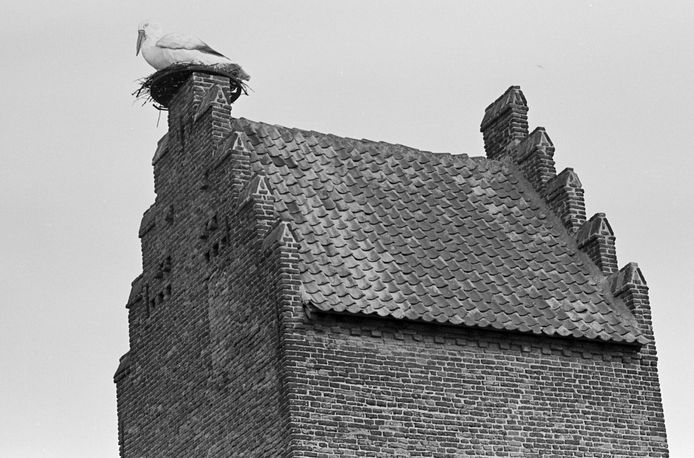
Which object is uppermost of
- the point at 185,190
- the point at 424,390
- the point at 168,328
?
the point at 185,190

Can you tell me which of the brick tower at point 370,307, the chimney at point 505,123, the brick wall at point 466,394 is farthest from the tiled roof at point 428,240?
the chimney at point 505,123

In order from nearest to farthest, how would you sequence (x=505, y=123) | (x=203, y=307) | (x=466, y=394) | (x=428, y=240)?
(x=466, y=394), (x=203, y=307), (x=428, y=240), (x=505, y=123)

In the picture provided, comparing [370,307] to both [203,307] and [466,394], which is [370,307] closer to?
[466,394]

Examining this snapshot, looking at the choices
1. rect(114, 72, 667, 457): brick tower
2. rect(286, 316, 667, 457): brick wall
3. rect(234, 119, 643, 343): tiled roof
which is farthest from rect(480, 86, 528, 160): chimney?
rect(286, 316, 667, 457): brick wall

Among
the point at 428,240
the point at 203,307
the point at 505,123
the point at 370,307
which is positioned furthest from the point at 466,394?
the point at 505,123

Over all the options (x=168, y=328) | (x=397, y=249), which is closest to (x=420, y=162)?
(x=397, y=249)

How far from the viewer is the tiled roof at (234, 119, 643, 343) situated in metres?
26.0

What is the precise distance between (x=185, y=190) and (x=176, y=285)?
1575 millimetres

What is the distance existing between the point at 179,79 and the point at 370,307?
20.0ft

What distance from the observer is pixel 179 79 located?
95.5 ft

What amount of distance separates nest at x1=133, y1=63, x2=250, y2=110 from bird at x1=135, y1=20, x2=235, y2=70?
88mm

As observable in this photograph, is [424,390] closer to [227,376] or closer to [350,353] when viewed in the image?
[350,353]

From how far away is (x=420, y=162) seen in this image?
97.4ft

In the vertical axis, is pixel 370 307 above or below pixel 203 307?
below
